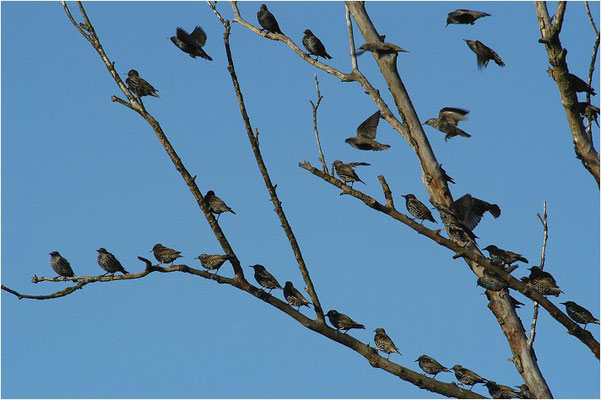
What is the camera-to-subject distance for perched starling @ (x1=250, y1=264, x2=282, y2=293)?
43.5 ft

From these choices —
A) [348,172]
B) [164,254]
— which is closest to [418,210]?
[348,172]

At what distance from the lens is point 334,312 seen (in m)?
14.1

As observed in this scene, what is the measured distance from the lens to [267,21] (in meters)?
13.2

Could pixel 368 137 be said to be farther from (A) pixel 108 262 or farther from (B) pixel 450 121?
(A) pixel 108 262

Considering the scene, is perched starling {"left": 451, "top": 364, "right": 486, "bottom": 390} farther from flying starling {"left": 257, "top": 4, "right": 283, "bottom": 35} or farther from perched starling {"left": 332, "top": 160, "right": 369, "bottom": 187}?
flying starling {"left": 257, "top": 4, "right": 283, "bottom": 35}

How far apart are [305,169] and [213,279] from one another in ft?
4.29

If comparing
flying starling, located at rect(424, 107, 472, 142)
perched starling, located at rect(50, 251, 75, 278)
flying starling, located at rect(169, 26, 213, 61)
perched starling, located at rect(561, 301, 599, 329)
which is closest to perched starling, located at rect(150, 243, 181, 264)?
perched starling, located at rect(50, 251, 75, 278)

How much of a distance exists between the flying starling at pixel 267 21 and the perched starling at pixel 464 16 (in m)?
2.49

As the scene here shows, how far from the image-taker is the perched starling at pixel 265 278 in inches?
522

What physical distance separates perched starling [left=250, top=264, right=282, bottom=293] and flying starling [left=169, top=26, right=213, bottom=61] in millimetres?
3322

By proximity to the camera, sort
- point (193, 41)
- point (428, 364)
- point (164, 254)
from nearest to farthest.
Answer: point (193, 41) → point (164, 254) → point (428, 364)

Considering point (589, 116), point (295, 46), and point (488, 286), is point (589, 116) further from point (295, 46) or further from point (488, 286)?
point (295, 46)

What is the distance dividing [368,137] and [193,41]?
3348 mm

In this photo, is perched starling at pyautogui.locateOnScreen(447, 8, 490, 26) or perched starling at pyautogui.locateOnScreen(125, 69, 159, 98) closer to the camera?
perched starling at pyautogui.locateOnScreen(447, 8, 490, 26)
